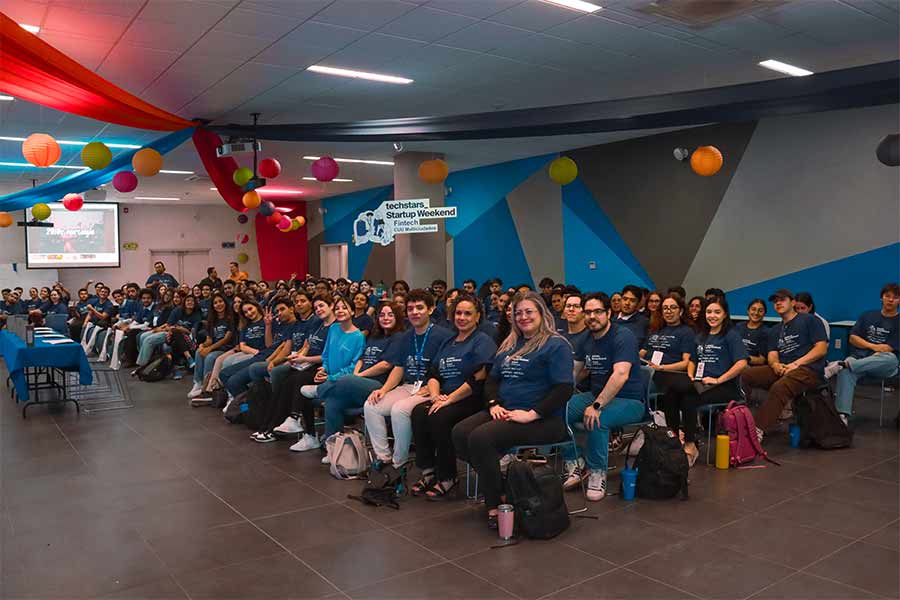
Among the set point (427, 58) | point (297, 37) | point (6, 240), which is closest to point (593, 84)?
point (427, 58)

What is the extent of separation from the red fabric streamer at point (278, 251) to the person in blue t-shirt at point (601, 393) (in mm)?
16987

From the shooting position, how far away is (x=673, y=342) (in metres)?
5.45

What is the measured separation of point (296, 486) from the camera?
4.56m

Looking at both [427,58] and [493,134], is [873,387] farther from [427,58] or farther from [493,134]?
[427,58]

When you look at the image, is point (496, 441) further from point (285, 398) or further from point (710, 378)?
point (285, 398)

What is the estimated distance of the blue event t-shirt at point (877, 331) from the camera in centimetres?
609

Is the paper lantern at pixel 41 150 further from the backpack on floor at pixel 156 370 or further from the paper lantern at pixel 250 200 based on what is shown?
the backpack on floor at pixel 156 370

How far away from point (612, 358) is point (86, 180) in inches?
298

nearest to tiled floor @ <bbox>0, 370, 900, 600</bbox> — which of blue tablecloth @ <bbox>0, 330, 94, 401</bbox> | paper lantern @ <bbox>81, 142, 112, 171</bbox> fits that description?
blue tablecloth @ <bbox>0, 330, 94, 401</bbox>

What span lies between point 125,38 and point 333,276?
1452cm

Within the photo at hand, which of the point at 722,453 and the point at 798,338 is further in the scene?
the point at 798,338

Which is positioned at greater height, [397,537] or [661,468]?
[661,468]

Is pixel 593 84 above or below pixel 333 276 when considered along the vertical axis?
above

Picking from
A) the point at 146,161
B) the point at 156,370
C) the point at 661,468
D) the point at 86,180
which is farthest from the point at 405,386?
the point at 86,180
